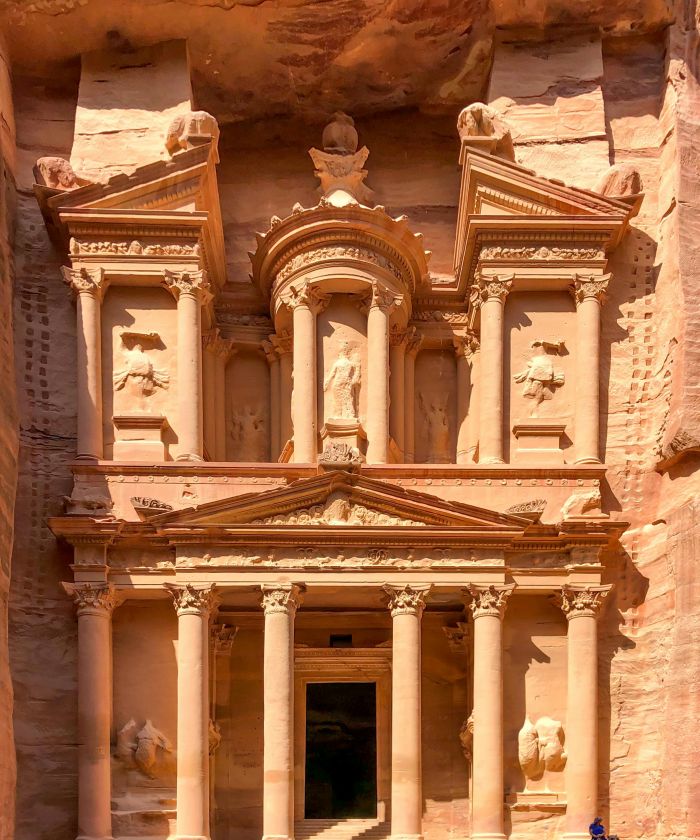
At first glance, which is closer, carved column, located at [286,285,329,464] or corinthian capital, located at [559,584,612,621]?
corinthian capital, located at [559,584,612,621]

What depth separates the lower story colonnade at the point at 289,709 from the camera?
2492cm

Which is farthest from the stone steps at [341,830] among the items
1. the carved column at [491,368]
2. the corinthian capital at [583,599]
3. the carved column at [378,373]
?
the carved column at [491,368]

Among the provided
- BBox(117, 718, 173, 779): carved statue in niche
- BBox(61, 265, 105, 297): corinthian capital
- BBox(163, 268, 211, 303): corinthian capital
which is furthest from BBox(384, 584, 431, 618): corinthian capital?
BBox(61, 265, 105, 297): corinthian capital

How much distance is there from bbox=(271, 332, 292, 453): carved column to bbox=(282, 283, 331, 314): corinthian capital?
106cm

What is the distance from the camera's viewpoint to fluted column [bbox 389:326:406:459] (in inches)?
1126

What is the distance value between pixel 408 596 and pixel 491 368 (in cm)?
414

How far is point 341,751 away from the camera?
2681 centimetres

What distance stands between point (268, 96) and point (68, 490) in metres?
8.33

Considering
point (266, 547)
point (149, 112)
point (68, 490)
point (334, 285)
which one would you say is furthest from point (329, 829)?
point (149, 112)

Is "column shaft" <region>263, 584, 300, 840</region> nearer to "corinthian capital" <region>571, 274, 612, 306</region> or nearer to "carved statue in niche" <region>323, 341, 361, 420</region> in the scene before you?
"carved statue in niche" <region>323, 341, 361, 420</region>

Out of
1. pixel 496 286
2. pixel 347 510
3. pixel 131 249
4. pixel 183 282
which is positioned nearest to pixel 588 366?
pixel 496 286

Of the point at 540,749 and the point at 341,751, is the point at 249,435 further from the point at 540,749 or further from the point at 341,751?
the point at 540,749

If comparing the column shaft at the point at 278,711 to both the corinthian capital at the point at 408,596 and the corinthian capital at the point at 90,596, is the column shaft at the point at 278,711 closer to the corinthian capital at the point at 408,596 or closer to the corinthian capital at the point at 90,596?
the corinthian capital at the point at 408,596

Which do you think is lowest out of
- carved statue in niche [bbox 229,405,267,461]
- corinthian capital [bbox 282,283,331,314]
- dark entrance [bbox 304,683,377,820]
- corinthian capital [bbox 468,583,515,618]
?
dark entrance [bbox 304,683,377,820]
